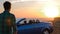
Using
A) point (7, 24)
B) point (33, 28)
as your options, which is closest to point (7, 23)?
point (7, 24)

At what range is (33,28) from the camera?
1129cm

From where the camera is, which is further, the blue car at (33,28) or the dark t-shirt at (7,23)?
the blue car at (33,28)

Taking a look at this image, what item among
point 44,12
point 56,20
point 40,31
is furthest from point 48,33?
point 44,12

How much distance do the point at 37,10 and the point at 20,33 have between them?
4.76m

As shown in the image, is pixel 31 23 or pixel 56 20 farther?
pixel 56 20

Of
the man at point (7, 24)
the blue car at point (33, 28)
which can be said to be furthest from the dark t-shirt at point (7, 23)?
the blue car at point (33, 28)

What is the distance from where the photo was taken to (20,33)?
1071 centimetres

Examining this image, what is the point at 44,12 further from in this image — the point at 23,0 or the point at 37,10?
the point at 23,0

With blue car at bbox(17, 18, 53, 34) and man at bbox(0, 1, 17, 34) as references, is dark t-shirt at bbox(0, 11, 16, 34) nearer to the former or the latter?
man at bbox(0, 1, 17, 34)

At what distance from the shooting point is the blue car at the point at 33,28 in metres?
10.8

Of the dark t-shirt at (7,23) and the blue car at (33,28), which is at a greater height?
the dark t-shirt at (7,23)

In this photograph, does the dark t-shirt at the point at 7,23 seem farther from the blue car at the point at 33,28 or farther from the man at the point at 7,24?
the blue car at the point at 33,28

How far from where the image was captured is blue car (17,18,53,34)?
10.8 metres

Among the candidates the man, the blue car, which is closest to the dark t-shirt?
the man
